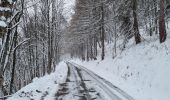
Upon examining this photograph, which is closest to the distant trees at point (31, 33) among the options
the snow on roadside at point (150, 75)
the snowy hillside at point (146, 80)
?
the snowy hillside at point (146, 80)

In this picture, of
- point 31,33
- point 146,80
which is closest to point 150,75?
point 146,80

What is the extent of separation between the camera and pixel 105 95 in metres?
11.9

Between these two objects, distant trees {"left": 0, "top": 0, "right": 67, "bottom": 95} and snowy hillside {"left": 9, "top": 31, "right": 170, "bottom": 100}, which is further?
distant trees {"left": 0, "top": 0, "right": 67, "bottom": 95}

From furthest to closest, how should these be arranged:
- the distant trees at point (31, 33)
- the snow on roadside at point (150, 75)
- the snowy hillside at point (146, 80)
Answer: the distant trees at point (31, 33), the snow on roadside at point (150, 75), the snowy hillside at point (146, 80)

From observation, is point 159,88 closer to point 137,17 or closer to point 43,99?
point 43,99

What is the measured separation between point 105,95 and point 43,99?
305 centimetres

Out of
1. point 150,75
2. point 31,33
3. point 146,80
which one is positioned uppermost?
point 31,33

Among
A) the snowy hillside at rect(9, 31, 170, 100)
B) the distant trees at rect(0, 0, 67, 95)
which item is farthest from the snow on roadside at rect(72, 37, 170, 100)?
the distant trees at rect(0, 0, 67, 95)

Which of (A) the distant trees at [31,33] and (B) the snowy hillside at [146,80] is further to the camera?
(A) the distant trees at [31,33]

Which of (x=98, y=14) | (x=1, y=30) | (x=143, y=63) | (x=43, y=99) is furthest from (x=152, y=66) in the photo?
(x=98, y=14)

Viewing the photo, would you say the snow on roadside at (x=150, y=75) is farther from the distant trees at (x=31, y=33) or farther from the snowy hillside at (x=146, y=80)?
the distant trees at (x=31, y=33)

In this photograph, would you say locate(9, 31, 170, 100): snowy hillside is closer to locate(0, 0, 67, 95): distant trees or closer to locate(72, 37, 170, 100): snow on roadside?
locate(72, 37, 170, 100): snow on roadside

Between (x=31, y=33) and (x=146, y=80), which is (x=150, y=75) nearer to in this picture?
(x=146, y=80)

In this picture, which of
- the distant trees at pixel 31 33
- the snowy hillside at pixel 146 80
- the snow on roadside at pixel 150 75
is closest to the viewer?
the snowy hillside at pixel 146 80
